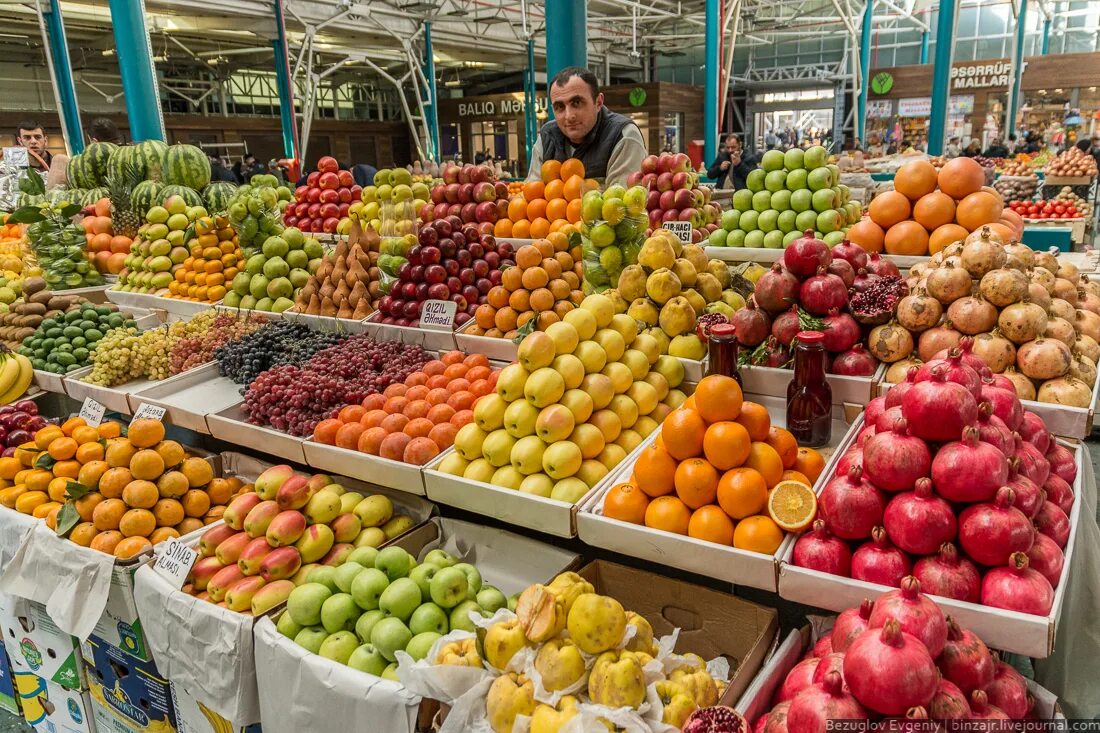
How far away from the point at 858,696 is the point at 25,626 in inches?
113

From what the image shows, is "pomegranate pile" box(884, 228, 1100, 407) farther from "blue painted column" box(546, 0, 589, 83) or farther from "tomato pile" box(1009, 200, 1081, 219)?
"tomato pile" box(1009, 200, 1081, 219)

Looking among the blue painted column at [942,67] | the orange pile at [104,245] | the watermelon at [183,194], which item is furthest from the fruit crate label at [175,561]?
the blue painted column at [942,67]

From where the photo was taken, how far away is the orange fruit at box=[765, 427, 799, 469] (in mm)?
1947

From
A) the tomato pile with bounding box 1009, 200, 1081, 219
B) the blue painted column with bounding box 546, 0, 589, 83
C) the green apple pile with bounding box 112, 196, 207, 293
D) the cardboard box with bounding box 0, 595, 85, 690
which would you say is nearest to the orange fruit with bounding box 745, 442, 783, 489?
the cardboard box with bounding box 0, 595, 85, 690

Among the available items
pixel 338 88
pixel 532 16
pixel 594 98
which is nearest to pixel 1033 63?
pixel 532 16

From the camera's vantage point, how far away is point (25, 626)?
2.67m

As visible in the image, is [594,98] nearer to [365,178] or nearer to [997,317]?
[997,317]

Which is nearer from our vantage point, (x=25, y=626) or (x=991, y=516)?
(x=991, y=516)

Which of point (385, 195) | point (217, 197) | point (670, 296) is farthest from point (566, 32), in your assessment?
point (670, 296)

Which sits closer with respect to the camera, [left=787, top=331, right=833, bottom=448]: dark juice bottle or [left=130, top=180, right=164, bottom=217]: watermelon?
[left=787, top=331, right=833, bottom=448]: dark juice bottle

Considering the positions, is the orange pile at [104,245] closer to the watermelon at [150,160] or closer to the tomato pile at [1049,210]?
the watermelon at [150,160]

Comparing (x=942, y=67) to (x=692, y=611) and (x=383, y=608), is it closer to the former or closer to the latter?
(x=692, y=611)

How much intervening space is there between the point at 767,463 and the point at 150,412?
2.41 metres

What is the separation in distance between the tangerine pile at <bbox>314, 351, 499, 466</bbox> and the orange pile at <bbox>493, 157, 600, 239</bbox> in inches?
40.8
